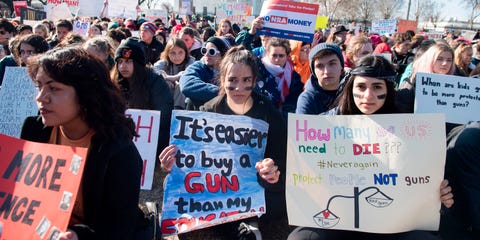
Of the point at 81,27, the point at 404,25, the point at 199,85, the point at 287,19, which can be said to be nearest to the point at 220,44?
the point at 199,85

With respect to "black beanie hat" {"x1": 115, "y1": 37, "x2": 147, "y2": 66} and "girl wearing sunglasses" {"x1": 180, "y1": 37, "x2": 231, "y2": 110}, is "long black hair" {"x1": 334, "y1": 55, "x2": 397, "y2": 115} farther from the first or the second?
"black beanie hat" {"x1": 115, "y1": 37, "x2": 147, "y2": 66}

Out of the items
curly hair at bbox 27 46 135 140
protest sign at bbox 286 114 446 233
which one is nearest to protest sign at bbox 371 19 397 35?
protest sign at bbox 286 114 446 233

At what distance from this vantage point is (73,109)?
2.19m

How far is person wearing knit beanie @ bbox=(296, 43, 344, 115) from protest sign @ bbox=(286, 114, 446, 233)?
0.91 m

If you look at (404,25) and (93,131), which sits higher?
(404,25)

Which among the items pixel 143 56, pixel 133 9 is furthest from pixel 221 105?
pixel 133 9

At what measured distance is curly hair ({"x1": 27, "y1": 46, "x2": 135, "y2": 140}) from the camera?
212cm

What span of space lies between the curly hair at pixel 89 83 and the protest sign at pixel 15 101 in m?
1.94

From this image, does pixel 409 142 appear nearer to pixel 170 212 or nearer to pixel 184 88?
pixel 170 212

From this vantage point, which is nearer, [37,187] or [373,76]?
[37,187]

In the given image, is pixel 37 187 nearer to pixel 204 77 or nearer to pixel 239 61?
pixel 239 61

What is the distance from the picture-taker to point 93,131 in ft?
7.55

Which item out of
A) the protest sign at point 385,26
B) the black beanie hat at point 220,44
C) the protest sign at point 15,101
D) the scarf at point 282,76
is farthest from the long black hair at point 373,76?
the protest sign at point 385,26

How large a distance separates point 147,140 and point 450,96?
2633 mm
